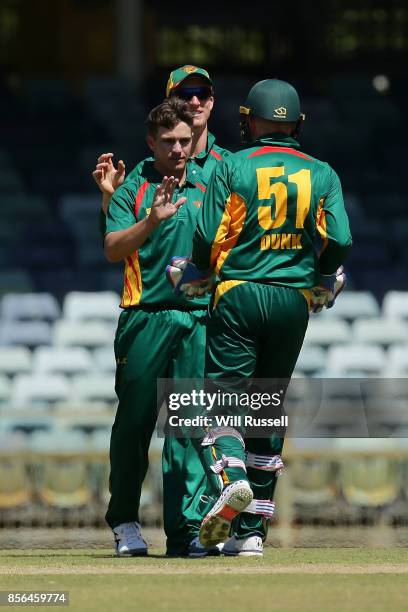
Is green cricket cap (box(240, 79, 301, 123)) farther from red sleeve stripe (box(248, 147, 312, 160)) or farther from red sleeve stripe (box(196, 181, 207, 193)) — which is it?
red sleeve stripe (box(196, 181, 207, 193))

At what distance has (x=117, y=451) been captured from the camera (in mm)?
6180

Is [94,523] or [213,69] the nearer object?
[94,523]

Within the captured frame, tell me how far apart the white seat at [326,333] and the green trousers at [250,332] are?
680 centimetres

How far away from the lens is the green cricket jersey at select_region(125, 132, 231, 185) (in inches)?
245

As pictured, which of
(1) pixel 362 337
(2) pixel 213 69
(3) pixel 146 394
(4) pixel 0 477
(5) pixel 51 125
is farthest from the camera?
(2) pixel 213 69

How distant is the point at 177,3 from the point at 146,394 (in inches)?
838

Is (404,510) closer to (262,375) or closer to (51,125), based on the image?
(262,375)

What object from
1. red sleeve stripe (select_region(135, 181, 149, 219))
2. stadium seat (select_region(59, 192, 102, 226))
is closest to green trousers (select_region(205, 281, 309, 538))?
red sleeve stripe (select_region(135, 181, 149, 219))

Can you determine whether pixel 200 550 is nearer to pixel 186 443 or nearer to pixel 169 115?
pixel 186 443

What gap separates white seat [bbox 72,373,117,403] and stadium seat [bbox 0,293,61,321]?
1.80 m

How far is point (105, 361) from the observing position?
40.2 ft

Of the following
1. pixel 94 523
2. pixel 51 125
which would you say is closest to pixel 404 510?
pixel 94 523

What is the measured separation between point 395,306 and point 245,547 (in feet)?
24.7

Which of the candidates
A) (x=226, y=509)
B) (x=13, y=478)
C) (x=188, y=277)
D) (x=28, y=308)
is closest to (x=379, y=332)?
(x=28, y=308)
